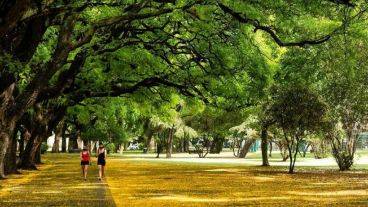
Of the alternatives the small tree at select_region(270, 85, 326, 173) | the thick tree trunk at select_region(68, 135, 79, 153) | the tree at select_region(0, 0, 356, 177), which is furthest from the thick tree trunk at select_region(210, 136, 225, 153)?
the tree at select_region(0, 0, 356, 177)

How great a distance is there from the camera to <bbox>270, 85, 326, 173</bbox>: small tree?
34156 mm

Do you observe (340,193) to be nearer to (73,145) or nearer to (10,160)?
Result: (10,160)

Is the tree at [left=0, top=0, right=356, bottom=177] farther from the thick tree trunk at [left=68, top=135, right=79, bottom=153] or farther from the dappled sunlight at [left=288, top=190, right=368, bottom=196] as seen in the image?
the thick tree trunk at [left=68, top=135, right=79, bottom=153]

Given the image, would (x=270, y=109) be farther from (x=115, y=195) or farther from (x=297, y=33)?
(x=115, y=195)

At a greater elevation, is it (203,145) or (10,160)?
(203,145)

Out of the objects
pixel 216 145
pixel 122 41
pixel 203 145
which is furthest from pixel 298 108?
pixel 216 145

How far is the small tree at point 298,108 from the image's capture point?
34156 millimetres

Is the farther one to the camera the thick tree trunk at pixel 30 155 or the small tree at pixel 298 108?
the thick tree trunk at pixel 30 155

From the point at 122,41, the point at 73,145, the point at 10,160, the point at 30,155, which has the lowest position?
the point at 10,160

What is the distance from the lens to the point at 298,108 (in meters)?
34.2

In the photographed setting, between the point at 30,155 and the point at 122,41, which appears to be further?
the point at 30,155

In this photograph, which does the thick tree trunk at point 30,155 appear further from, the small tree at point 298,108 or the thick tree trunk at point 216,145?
the thick tree trunk at point 216,145

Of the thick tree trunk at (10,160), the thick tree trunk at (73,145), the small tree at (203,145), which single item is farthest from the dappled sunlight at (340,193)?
the thick tree trunk at (73,145)

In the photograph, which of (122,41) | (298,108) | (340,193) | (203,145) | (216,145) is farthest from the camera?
(216,145)
